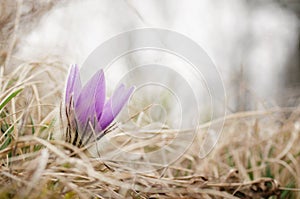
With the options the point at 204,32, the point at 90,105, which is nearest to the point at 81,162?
the point at 90,105

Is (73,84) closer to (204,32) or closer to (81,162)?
(81,162)

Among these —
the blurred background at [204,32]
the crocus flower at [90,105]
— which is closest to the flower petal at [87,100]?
the crocus flower at [90,105]

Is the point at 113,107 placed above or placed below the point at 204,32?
below

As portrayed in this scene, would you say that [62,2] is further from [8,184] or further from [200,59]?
[8,184]

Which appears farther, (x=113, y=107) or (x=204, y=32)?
(x=204, y=32)

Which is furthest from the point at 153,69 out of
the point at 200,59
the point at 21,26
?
the point at 21,26

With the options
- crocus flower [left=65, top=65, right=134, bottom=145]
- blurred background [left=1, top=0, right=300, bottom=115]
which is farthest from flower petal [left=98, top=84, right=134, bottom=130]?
blurred background [left=1, top=0, right=300, bottom=115]

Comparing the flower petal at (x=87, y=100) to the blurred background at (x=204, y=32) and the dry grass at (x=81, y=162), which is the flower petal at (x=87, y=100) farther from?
the blurred background at (x=204, y=32)

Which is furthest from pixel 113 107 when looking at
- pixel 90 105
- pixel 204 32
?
pixel 204 32
